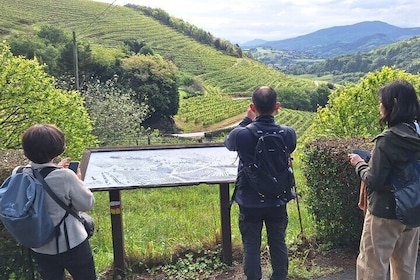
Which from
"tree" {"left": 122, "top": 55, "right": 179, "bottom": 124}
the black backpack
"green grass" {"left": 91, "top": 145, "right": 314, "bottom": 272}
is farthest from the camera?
"tree" {"left": 122, "top": 55, "right": 179, "bottom": 124}

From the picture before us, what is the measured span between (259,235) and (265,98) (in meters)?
1.00

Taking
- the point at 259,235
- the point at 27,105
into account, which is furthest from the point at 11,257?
the point at 27,105

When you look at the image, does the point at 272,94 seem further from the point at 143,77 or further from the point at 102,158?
the point at 143,77

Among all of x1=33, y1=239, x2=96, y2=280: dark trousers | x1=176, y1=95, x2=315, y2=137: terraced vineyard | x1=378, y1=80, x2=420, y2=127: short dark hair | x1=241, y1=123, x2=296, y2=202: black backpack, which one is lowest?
x1=176, y1=95, x2=315, y2=137: terraced vineyard

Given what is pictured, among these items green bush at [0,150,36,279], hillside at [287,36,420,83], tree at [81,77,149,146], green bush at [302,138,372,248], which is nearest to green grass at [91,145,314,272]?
green bush at [302,138,372,248]

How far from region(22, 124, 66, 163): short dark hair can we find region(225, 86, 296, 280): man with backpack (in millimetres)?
1163

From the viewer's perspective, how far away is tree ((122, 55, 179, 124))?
4191 centimetres

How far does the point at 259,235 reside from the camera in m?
3.09

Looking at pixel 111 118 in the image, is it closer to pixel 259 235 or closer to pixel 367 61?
pixel 259 235

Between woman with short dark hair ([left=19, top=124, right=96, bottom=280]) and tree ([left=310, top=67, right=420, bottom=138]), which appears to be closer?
woman with short dark hair ([left=19, top=124, right=96, bottom=280])

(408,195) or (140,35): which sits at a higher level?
(140,35)

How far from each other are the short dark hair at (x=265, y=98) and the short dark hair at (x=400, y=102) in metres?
0.70

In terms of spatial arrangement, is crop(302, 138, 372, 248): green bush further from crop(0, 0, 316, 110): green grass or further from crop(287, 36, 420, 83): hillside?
crop(287, 36, 420, 83): hillside

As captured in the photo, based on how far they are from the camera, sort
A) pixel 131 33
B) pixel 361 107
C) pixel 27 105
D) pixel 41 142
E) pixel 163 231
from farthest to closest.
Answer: pixel 131 33 < pixel 27 105 < pixel 361 107 < pixel 163 231 < pixel 41 142
